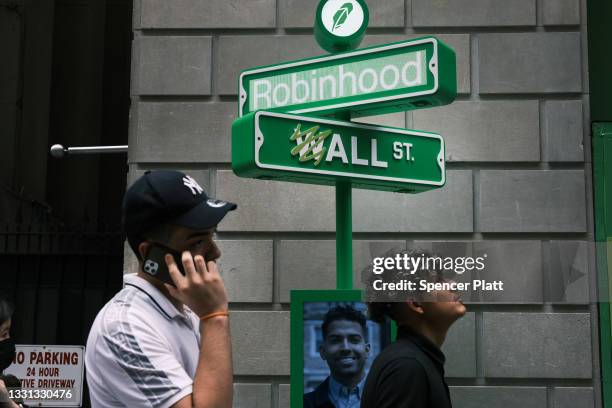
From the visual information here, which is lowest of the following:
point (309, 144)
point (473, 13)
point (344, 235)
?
point (344, 235)

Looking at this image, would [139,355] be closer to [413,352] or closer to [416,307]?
[413,352]

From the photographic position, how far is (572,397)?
20.4ft

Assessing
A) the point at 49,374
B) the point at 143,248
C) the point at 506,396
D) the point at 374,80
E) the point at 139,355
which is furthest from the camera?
the point at 49,374

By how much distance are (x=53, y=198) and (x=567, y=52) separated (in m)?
7.06

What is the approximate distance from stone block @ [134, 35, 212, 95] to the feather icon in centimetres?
198

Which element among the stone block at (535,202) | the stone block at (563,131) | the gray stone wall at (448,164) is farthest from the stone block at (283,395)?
the stone block at (563,131)

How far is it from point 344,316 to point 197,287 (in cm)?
200

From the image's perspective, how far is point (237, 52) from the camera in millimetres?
6723

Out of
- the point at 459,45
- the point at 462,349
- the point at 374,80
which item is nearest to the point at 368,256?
the point at 374,80

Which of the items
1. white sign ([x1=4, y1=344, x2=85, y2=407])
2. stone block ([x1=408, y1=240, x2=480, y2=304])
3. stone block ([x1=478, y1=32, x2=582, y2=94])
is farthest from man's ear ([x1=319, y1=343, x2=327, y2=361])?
white sign ([x1=4, y1=344, x2=85, y2=407])

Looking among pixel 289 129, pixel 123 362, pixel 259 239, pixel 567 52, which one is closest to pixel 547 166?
pixel 567 52

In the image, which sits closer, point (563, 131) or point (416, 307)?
point (416, 307)

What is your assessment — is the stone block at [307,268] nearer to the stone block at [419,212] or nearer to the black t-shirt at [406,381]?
the stone block at [419,212]

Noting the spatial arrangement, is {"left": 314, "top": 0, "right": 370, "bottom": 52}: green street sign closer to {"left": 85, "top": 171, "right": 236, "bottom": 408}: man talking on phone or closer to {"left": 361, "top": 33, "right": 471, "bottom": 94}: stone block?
{"left": 361, "top": 33, "right": 471, "bottom": 94}: stone block
